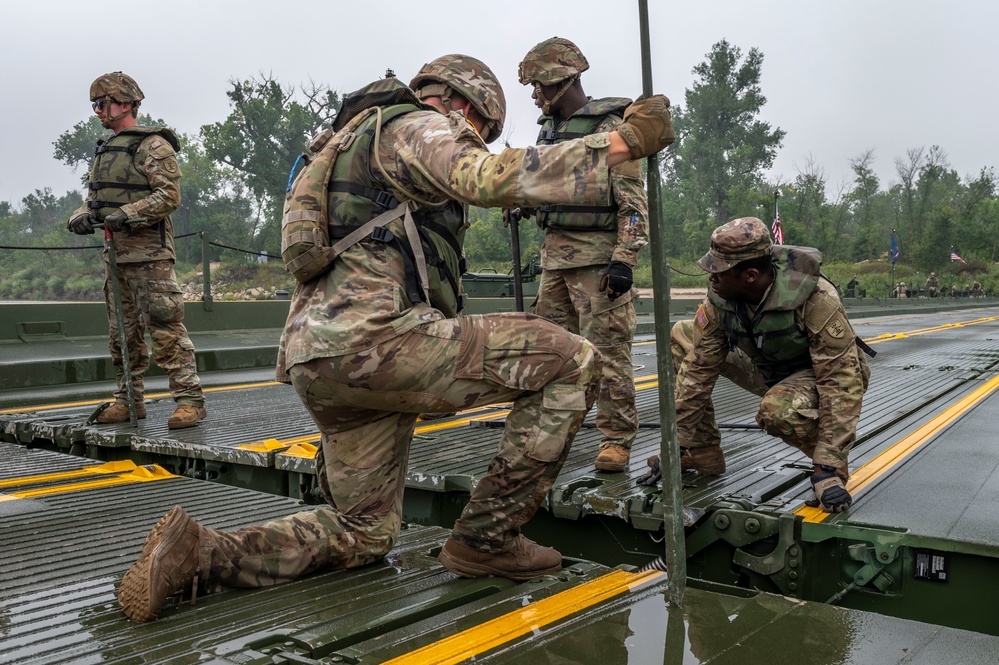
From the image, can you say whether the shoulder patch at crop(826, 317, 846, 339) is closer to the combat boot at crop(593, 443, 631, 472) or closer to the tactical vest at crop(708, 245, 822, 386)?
the tactical vest at crop(708, 245, 822, 386)

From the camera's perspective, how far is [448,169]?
251 cm

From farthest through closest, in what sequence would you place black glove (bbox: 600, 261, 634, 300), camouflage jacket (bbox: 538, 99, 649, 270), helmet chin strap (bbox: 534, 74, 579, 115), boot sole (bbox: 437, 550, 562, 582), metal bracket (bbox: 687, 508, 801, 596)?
helmet chin strap (bbox: 534, 74, 579, 115), camouflage jacket (bbox: 538, 99, 649, 270), black glove (bbox: 600, 261, 634, 300), metal bracket (bbox: 687, 508, 801, 596), boot sole (bbox: 437, 550, 562, 582)

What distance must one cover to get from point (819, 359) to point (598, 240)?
1290 mm

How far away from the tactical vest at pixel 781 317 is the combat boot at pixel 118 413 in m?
4.08

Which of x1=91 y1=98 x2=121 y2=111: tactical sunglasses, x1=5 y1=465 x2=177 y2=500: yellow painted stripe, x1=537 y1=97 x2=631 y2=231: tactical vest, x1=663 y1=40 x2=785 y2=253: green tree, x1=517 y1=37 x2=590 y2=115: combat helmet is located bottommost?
x1=5 y1=465 x2=177 y2=500: yellow painted stripe

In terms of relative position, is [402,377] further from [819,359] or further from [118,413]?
[118,413]

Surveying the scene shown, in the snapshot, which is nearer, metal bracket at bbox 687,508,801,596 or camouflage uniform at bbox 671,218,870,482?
metal bracket at bbox 687,508,801,596

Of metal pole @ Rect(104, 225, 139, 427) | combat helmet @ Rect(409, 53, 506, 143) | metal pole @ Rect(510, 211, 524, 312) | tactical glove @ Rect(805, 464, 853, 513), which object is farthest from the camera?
metal pole @ Rect(104, 225, 139, 427)

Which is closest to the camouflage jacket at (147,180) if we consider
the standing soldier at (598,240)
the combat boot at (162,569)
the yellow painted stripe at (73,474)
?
the yellow painted stripe at (73,474)

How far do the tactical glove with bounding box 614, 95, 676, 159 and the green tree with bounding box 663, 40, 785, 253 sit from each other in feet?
203

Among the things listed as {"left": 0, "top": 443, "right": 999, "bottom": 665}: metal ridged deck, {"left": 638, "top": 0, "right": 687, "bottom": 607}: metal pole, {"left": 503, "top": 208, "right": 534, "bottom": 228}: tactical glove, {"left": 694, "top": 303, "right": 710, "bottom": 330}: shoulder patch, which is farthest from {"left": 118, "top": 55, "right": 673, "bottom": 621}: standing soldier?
{"left": 503, "top": 208, "right": 534, "bottom": 228}: tactical glove

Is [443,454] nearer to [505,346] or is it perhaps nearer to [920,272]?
[505,346]

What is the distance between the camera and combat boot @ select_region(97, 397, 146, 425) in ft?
19.5

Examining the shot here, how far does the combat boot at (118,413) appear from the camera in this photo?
596 centimetres
